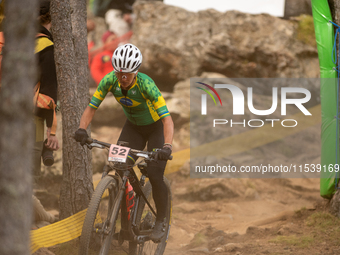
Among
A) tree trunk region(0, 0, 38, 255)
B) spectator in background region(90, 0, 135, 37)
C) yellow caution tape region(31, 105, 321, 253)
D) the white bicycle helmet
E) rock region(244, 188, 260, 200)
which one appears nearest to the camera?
tree trunk region(0, 0, 38, 255)

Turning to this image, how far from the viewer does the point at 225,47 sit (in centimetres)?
1209

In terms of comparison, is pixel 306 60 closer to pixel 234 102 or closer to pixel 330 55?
pixel 234 102

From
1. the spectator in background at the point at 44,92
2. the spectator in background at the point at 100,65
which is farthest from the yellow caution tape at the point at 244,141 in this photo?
the spectator in background at the point at 100,65

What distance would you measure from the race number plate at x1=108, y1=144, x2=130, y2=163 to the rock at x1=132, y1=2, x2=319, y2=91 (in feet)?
29.9

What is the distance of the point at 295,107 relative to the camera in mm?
11602

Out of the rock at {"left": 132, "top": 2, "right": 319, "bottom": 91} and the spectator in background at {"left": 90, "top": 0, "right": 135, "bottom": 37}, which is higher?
the spectator in background at {"left": 90, "top": 0, "right": 135, "bottom": 37}

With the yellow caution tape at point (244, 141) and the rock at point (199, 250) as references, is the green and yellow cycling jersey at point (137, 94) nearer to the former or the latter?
the rock at point (199, 250)

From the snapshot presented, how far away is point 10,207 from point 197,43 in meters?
11.4

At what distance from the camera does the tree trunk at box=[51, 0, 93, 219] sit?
417 cm

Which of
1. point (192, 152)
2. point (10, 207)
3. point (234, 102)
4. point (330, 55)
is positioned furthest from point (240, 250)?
point (234, 102)

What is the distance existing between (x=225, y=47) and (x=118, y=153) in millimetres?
9452

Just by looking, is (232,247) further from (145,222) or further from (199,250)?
(145,222)

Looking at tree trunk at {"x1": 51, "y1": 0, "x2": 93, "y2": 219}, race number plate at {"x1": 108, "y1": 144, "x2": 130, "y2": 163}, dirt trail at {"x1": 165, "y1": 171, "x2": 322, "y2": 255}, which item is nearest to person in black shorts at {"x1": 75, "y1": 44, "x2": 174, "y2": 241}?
race number plate at {"x1": 108, "y1": 144, "x2": 130, "y2": 163}

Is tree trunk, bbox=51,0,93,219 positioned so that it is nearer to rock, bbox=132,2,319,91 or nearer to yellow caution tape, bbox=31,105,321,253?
yellow caution tape, bbox=31,105,321,253
